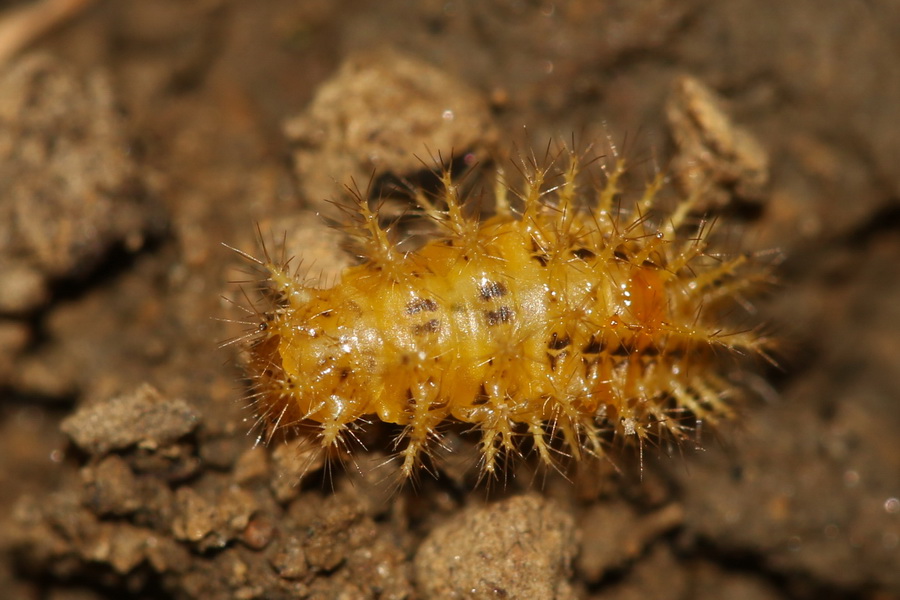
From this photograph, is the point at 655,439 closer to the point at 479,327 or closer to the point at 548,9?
the point at 479,327

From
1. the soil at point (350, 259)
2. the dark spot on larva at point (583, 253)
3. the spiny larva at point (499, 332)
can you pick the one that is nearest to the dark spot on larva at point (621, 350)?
the spiny larva at point (499, 332)

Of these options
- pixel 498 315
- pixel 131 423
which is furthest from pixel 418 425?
pixel 131 423

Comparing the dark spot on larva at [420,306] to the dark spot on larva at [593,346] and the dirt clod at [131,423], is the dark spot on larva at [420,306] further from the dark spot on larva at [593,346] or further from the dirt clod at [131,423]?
the dirt clod at [131,423]

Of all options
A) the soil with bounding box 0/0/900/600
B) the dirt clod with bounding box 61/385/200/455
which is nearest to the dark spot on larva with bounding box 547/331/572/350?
the soil with bounding box 0/0/900/600

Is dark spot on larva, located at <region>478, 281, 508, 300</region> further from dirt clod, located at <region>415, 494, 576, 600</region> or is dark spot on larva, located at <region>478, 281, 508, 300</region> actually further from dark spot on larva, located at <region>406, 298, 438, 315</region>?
dirt clod, located at <region>415, 494, 576, 600</region>

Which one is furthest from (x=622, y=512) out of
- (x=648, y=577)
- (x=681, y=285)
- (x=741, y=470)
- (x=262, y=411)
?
(x=262, y=411)
